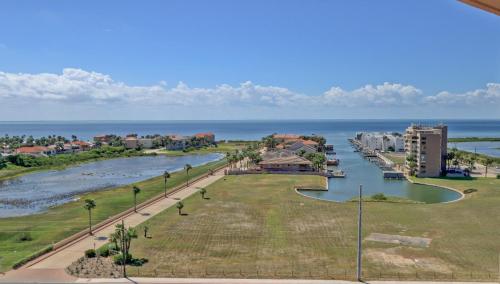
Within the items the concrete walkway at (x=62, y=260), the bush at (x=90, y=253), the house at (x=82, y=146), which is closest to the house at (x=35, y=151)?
the house at (x=82, y=146)

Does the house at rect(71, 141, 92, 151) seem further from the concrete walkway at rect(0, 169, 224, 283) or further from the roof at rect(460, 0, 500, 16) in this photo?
the roof at rect(460, 0, 500, 16)

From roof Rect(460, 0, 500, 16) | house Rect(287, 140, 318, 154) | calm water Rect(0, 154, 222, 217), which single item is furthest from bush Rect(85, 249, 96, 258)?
house Rect(287, 140, 318, 154)

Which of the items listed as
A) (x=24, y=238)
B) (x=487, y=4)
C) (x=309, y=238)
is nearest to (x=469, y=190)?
(x=309, y=238)

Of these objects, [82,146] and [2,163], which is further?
[82,146]

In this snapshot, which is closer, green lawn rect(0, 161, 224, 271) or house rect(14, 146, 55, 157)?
green lawn rect(0, 161, 224, 271)

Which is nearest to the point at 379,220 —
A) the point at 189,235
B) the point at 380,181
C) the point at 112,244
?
the point at 189,235

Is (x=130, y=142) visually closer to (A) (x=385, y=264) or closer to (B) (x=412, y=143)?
(B) (x=412, y=143)

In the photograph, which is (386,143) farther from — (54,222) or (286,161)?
(54,222)
